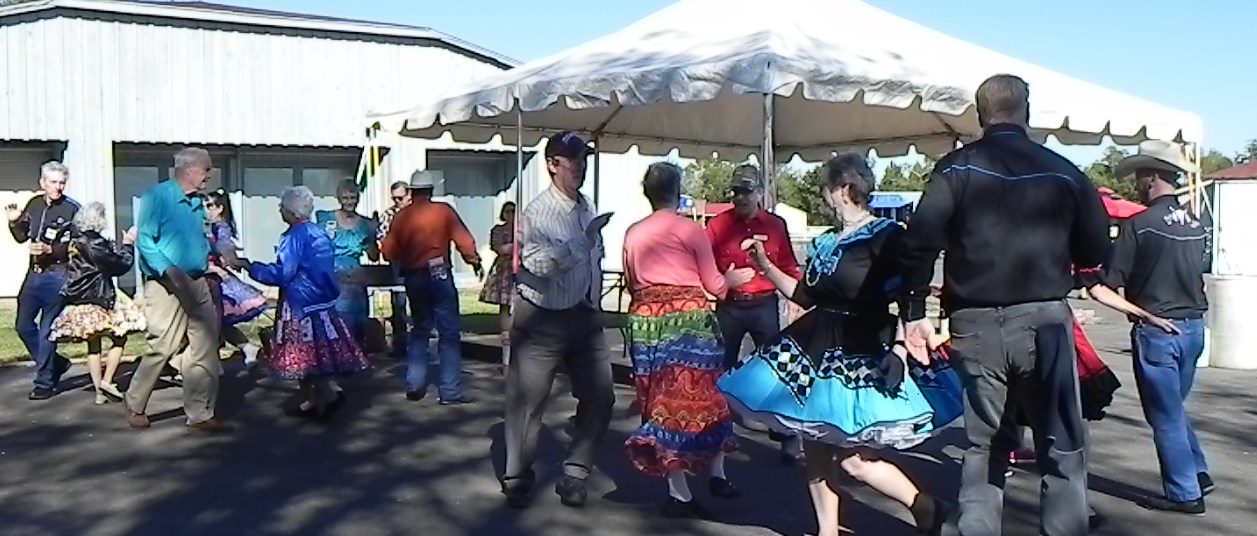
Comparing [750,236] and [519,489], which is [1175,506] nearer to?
[750,236]

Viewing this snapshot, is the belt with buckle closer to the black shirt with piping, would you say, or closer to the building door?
the black shirt with piping

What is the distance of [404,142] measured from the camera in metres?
20.4

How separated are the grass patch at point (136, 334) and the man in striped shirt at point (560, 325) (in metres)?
5.37

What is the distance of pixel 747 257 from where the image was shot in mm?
7371

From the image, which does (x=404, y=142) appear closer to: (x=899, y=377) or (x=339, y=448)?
(x=339, y=448)

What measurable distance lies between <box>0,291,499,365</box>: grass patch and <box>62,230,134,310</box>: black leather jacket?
1.42 meters

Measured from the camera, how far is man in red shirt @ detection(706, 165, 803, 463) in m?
7.31

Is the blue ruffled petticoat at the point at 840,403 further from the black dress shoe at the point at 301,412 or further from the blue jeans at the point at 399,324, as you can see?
the blue jeans at the point at 399,324

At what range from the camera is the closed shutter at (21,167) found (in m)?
17.8

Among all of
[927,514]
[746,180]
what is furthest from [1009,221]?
[746,180]

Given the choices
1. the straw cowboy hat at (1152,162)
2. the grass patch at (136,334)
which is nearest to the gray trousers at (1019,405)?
the straw cowboy hat at (1152,162)

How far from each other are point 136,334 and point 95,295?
313 cm

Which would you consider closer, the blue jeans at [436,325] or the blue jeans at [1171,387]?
the blue jeans at [1171,387]

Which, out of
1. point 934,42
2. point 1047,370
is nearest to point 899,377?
point 1047,370
